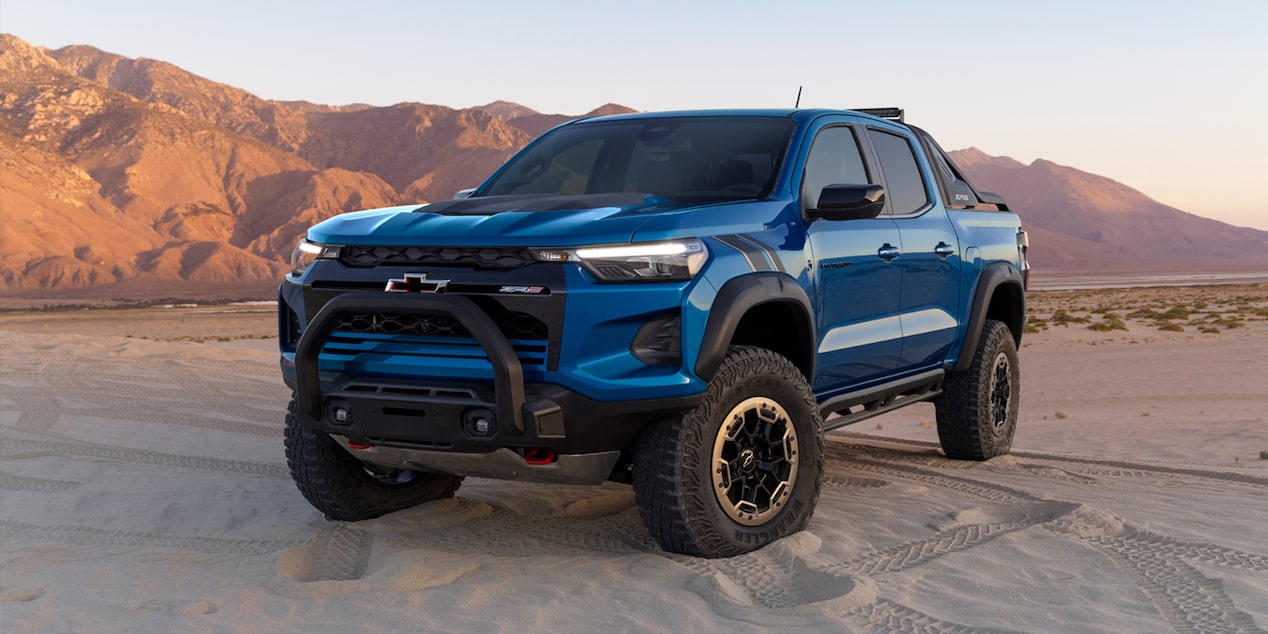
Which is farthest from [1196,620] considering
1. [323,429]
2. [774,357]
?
[323,429]

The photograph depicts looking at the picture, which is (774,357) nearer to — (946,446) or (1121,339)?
(946,446)

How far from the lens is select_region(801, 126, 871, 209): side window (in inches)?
231

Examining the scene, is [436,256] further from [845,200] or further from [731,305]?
[845,200]

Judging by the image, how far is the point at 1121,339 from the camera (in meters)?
24.6

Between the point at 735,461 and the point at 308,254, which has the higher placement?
the point at 308,254

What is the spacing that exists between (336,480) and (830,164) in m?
2.96

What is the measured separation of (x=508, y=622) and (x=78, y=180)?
101 m

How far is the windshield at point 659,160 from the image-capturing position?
19.3 feet

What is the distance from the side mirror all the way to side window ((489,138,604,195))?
136 centimetres

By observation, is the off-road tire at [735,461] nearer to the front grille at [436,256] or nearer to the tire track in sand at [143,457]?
the front grille at [436,256]

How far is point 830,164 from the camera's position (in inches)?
245

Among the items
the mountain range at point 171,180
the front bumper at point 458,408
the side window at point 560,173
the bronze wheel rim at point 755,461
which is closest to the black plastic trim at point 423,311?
the front bumper at point 458,408

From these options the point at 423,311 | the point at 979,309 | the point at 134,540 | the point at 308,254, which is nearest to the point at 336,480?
the point at 134,540

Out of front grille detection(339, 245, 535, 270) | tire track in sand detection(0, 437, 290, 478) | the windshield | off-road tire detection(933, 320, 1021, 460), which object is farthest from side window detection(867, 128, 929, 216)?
tire track in sand detection(0, 437, 290, 478)
